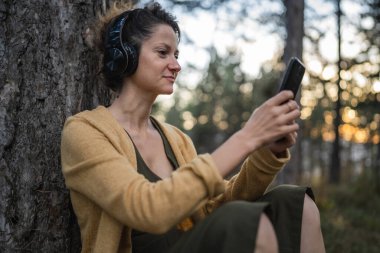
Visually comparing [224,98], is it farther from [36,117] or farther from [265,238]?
[265,238]

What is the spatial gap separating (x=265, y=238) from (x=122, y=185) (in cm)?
61

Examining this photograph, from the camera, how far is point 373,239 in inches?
250

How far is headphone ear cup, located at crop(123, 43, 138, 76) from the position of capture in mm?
2405

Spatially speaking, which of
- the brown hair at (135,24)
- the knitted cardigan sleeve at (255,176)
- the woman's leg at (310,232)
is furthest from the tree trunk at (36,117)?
the woman's leg at (310,232)

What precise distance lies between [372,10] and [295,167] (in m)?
9.85

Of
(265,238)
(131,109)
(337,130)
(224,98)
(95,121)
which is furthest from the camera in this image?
(224,98)

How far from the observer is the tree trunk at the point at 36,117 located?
2.36 m

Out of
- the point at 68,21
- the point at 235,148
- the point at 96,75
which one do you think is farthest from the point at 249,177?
the point at 68,21

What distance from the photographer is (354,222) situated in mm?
7703

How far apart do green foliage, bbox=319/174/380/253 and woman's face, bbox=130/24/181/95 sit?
3.66 metres

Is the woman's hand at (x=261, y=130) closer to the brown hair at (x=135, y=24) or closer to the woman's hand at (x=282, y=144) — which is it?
the woman's hand at (x=282, y=144)

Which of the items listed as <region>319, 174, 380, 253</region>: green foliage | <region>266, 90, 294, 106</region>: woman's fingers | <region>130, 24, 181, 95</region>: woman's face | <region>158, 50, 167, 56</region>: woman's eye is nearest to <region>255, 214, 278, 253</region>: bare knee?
<region>266, 90, 294, 106</region>: woman's fingers

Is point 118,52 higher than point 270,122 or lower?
higher

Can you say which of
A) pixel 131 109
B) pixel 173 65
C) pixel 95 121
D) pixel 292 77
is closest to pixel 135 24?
pixel 173 65
